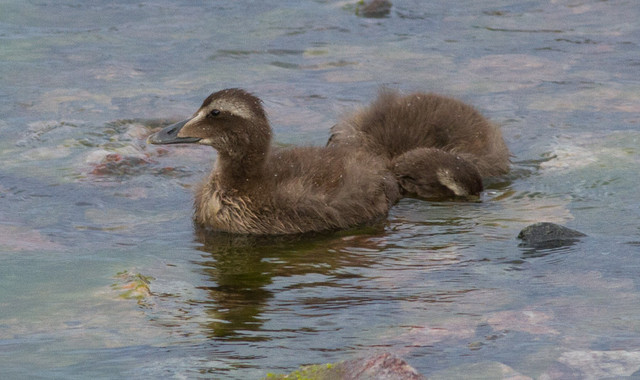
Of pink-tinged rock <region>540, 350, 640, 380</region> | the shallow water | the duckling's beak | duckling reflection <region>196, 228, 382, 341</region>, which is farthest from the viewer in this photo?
the duckling's beak

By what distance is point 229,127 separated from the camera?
844 cm

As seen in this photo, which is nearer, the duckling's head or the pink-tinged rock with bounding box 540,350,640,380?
the pink-tinged rock with bounding box 540,350,640,380

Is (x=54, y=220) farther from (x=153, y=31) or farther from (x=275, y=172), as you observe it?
(x=153, y=31)

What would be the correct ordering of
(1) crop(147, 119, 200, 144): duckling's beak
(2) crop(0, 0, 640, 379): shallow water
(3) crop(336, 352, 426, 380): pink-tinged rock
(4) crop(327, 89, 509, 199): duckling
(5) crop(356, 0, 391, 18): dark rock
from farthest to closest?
(5) crop(356, 0, 391, 18): dark rock, (4) crop(327, 89, 509, 199): duckling, (1) crop(147, 119, 200, 144): duckling's beak, (2) crop(0, 0, 640, 379): shallow water, (3) crop(336, 352, 426, 380): pink-tinged rock

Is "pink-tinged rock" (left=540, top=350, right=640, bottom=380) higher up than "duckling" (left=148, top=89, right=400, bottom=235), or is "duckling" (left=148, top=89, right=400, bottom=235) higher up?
"duckling" (left=148, top=89, right=400, bottom=235)

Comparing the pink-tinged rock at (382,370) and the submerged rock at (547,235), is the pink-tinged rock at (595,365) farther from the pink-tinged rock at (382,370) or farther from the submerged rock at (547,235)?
the submerged rock at (547,235)

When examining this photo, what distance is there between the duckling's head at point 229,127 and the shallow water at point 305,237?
631mm

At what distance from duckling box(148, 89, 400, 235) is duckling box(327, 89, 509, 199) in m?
0.94

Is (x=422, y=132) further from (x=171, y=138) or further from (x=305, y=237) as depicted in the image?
(x=171, y=138)

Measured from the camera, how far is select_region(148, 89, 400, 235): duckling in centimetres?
833

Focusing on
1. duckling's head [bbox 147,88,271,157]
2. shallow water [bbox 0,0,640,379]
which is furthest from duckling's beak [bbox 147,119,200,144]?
shallow water [bbox 0,0,640,379]

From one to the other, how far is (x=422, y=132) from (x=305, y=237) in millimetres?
1998

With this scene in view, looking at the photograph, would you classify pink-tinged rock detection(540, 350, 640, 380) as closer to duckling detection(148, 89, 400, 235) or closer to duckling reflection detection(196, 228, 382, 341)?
duckling reflection detection(196, 228, 382, 341)

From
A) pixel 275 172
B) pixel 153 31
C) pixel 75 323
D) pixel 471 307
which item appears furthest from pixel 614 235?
pixel 153 31
